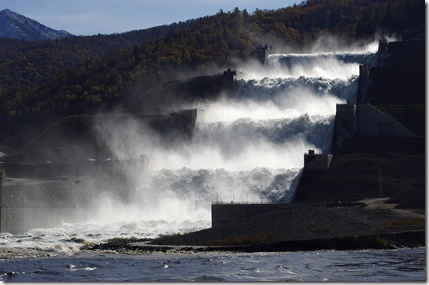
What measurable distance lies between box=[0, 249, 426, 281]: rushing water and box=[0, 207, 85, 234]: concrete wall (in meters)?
28.9

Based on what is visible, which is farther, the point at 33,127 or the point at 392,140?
the point at 33,127

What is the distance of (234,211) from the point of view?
269 feet

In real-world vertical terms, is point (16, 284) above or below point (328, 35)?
below

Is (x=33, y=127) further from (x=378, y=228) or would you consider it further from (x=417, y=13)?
(x=378, y=228)

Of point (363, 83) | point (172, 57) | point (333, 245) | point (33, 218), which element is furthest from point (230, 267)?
point (172, 57)

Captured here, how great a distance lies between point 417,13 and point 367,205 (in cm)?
9171

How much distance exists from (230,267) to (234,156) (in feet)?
177

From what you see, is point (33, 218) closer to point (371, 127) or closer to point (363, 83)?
point (371, 127)

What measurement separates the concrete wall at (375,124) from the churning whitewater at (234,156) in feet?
10.6

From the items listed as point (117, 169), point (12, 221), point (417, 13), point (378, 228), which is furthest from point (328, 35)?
point (378, 228)

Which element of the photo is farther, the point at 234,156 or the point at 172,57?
the point at 172,57

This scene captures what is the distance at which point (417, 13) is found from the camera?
166 metres

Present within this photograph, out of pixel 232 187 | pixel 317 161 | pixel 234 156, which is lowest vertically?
pixel 232 187

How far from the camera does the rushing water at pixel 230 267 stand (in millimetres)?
51559
